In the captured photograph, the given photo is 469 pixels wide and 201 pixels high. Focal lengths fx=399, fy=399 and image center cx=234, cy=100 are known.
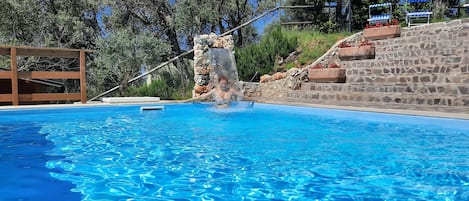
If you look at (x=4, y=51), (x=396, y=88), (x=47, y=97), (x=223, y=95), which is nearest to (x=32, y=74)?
(x=47, y=97)

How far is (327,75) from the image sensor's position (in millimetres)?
10930

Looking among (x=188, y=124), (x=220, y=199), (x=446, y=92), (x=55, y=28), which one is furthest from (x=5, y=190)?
(x=55, y=28)

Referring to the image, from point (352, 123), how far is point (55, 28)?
40.8 feet

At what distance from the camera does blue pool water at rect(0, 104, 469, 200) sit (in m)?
3.15

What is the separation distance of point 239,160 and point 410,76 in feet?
22.2

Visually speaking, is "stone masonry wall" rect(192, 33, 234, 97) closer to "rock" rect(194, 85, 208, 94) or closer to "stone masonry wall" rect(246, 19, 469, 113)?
"rock" rect(194, 85, 208, 94)

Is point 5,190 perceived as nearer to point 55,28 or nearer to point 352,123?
point 352,123

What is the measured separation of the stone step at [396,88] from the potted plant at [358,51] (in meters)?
1.41

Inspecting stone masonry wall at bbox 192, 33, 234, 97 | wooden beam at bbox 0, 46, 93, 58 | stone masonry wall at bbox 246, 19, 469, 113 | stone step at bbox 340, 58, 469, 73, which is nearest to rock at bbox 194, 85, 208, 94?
stone masonry wall at bbox 192, 33, 234, 97

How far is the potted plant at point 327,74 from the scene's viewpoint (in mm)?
10711

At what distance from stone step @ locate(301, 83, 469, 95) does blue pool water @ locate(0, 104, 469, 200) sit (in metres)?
1.34

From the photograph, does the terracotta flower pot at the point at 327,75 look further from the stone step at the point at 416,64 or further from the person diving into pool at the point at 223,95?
the person diving into pool at the point at 223,95

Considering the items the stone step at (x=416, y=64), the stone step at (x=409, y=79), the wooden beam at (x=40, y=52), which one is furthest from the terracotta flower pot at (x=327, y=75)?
the wooden beam at (x=40, y=52)

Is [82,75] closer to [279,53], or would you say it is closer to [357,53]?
[279,53]
